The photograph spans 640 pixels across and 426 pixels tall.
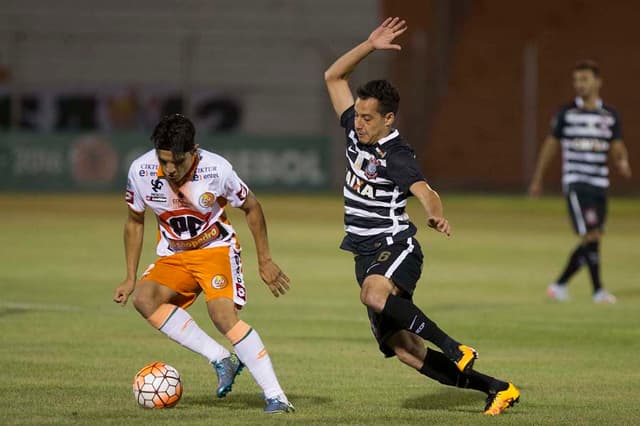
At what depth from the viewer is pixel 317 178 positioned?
3447cm

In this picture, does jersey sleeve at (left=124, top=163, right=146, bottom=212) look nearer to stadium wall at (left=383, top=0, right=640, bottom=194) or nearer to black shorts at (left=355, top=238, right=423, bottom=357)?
black shorts at (left=355, top=238, right=423, bottom=357)

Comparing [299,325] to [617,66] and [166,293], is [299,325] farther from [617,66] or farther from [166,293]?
[617,66]

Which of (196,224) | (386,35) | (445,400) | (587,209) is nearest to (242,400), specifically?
(196,224)

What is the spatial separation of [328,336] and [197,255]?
12.3 ft

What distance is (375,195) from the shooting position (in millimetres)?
8312

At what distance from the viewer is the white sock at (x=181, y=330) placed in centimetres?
851

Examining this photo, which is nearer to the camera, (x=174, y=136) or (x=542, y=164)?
(x=174, y=136)

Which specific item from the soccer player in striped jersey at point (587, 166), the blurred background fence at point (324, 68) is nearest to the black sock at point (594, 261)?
the soccer player in striped jersey at point (587, 166)

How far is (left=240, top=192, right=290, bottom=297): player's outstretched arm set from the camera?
836 centimetres

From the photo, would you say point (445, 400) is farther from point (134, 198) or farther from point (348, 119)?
point (134, 198)

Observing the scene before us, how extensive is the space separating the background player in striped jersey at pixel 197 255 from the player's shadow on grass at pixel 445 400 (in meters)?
0.92

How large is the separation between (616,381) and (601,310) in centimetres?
470

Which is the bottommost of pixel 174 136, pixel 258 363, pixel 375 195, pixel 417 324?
pixel 258 363

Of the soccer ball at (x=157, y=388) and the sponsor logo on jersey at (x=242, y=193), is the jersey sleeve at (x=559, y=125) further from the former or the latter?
the soccer ball at (x=157, y=388)
